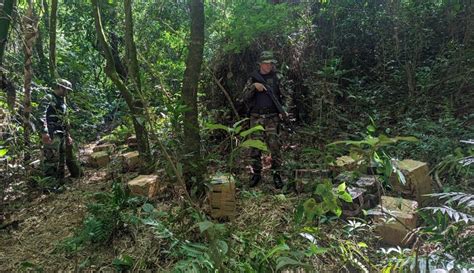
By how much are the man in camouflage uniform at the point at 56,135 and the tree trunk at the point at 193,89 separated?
2316 mm

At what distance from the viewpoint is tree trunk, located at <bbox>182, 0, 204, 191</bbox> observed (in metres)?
3.37

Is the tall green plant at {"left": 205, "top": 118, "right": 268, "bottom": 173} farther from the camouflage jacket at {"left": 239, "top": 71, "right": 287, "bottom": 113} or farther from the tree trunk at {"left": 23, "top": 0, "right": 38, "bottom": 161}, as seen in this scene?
the tree trunk at {"left": 23, "top": 0, "right": 38, "bottom": 161}

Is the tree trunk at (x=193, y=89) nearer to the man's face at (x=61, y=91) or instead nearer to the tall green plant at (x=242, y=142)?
the tall green plant at (x=242, y=142)

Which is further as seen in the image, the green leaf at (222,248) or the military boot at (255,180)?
the military boot at (255,180)

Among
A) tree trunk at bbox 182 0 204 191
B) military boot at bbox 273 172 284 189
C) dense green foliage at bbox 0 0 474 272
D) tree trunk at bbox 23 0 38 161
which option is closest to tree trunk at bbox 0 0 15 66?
dense green foliage at bbox 0 0 474 272

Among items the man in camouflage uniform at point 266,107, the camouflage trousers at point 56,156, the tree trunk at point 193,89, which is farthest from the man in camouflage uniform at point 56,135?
the man in camouflage uniform at point 266,107

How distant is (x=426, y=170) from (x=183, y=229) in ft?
8.88

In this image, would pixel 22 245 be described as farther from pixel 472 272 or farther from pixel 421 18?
pixel 421 18

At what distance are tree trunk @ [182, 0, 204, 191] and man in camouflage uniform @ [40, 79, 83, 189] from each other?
2316mm

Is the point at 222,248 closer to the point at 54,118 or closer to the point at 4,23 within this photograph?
the point at 4,23

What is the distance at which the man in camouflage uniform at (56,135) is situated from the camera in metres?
5.11

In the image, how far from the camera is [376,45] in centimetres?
741

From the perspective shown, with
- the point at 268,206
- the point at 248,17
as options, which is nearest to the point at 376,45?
the point at 248,17

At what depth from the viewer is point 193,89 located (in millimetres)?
3490
